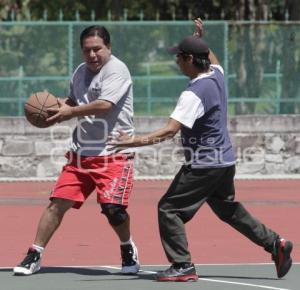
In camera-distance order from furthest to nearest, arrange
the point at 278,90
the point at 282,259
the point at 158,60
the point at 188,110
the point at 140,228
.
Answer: the point at 278,90
the point at 158,60
the point at 140,228
the point at 282,259
the point at 188,110

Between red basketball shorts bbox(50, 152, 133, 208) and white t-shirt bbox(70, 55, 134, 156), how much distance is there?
0.09 meters

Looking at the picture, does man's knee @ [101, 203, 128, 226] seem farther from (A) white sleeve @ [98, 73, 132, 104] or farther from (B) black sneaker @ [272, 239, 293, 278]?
(B) black sneaker @ [272, 239, 293, 278]

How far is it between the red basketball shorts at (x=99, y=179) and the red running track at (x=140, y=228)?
41.2 inches

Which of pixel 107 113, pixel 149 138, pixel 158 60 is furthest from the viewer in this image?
pixel 158 60

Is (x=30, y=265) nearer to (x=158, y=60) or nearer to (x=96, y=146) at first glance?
(x=96, y=146)

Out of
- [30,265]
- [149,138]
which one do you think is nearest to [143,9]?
[30,265]

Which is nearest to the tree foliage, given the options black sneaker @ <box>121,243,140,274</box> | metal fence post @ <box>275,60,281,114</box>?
metal fence post @ <box>275,60,281,114</box>

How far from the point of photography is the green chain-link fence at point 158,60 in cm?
1811

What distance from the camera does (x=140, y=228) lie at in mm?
13000

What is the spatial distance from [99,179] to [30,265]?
0.86 meters

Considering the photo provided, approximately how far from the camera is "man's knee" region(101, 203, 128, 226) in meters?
9.52

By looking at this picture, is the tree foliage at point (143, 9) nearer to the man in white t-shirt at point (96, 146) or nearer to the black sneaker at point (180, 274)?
the man in white t-shirt at point (96, 146)

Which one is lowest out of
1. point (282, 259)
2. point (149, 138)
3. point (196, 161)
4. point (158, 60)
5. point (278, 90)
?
point (282, 259)

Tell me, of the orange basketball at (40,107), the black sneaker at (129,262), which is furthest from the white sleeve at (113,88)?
the black sneaker at (129,262)
